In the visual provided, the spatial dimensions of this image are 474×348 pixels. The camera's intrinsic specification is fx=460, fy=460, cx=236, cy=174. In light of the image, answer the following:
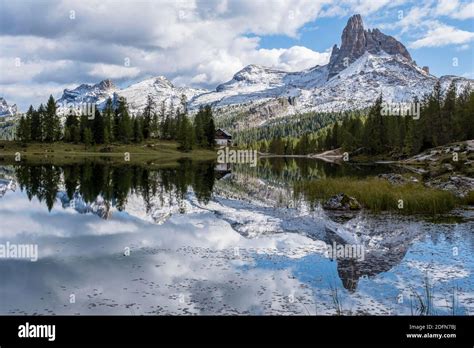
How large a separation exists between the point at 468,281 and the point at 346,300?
231 inches

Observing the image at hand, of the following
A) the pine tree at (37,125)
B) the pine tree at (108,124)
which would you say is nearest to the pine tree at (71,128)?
the pine tree at (37,125)

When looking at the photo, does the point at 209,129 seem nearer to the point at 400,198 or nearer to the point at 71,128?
the point at 71,128

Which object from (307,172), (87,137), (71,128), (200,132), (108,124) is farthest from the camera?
(200,132)

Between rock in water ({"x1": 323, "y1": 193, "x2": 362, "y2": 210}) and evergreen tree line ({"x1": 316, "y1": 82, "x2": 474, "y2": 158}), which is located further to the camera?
evergreen tree line ({"x1": 316, "y1": 82, "x2": 474, "y2": 158})

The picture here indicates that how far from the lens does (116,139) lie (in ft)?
468

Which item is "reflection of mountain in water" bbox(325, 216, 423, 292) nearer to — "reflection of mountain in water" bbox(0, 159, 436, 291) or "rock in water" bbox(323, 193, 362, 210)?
"reflection of mountain in water" bbox(0, 159, 436, 291)

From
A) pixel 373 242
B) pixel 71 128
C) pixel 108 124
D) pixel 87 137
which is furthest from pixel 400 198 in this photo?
pixel 71 128

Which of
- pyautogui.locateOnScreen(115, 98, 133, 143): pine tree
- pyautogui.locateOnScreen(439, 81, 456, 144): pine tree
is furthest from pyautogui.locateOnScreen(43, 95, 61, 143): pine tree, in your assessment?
pyautogui.locateOnScreen(439, 81, 456, 144): pine tree

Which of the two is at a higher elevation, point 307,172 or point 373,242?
point 307,172

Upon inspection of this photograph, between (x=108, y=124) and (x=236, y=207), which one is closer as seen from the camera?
(x=236, y=207)

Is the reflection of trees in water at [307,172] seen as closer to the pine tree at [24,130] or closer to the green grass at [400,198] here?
the green grass at [400,198]

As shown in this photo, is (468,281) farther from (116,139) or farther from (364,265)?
(116,139)
